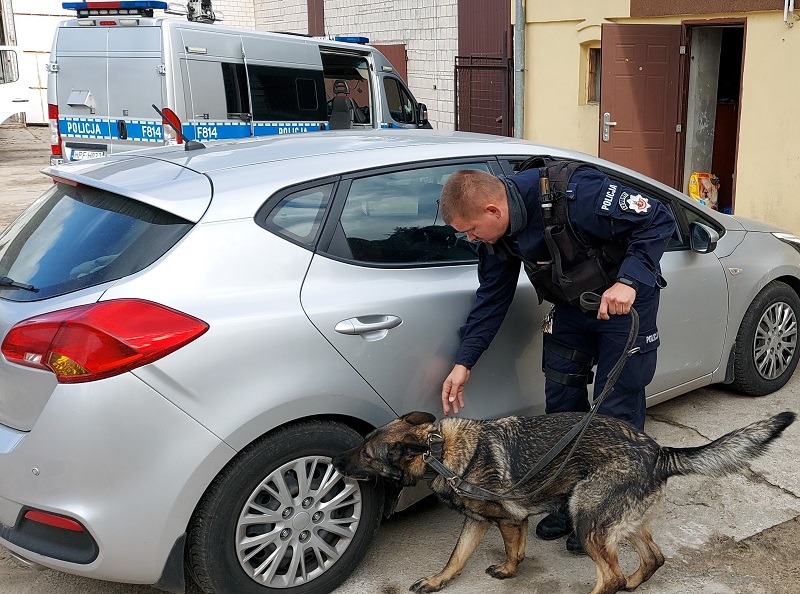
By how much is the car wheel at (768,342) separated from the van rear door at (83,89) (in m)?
6.53

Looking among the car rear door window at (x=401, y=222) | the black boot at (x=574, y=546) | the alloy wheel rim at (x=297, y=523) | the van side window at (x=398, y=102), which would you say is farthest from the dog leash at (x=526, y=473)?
the van side window at (x=398, y=102)

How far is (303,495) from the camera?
2848 millimetres

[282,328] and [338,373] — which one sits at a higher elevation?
[282,328]

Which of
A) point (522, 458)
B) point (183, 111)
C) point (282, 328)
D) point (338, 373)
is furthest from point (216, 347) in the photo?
point (183, 111)

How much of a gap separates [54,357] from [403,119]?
884 cm

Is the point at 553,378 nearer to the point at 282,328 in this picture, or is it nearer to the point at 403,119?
the point at 282,328

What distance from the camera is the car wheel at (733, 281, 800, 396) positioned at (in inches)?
177

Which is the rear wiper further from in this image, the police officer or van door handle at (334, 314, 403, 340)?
the police officer

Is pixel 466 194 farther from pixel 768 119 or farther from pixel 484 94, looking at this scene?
pixel 484 94

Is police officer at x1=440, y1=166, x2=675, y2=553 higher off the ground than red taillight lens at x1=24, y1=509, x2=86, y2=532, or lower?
higher

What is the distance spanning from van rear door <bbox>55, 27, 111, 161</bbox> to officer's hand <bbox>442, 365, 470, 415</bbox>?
6.49 m

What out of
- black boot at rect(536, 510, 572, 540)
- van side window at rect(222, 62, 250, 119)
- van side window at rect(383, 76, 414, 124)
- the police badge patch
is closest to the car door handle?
the police badge patch

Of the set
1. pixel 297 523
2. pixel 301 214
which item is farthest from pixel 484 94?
pixel 297 523

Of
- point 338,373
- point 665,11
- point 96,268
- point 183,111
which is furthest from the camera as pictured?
point 665,11
